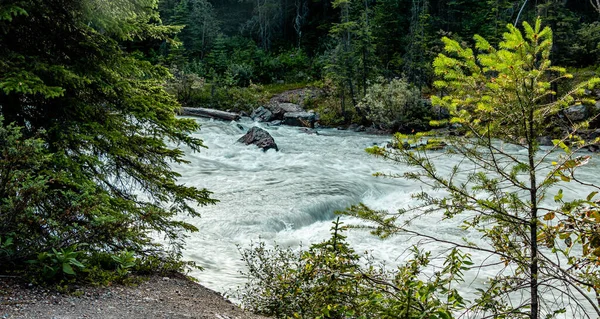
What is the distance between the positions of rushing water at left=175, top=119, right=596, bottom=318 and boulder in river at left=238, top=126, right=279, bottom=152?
0.31 metres

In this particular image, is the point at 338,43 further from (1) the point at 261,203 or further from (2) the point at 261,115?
(1) the point at 261,203

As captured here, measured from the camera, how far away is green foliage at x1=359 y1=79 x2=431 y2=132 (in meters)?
22.1

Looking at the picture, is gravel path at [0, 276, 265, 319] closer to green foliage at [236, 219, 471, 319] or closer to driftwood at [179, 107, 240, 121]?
green foliage at [236, 219, 471, 319]

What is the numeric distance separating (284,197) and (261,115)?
16981mm

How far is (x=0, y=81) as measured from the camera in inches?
154

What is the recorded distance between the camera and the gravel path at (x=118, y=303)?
3.15 metres

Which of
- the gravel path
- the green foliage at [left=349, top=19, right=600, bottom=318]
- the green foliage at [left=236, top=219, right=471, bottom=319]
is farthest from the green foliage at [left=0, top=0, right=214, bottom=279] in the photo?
the green foliage at [left=349, top=19, right=600, bottom=318]

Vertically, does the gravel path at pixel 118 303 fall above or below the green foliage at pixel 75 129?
below

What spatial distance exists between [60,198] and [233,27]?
1903 inches

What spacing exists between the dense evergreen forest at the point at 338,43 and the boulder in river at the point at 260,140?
5.04 metres

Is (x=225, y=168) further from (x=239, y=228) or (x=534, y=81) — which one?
(x=534, y=81)

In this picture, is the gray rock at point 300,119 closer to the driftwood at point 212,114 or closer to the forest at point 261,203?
the driftwood at point 212,114

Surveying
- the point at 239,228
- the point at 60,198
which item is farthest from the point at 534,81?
the point at 239,228

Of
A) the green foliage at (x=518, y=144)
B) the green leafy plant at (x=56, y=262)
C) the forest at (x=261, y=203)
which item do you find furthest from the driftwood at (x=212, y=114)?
the green foliage at (x=518, y=144)
